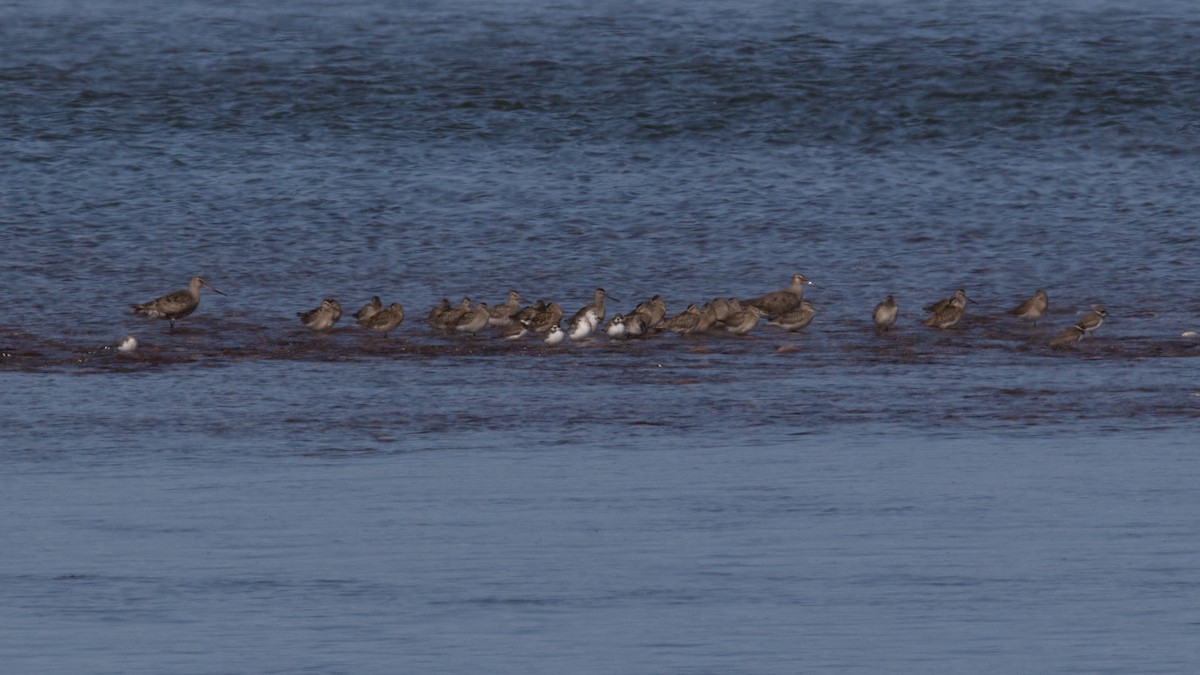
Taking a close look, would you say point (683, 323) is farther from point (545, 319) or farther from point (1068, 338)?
point (1068, 338)

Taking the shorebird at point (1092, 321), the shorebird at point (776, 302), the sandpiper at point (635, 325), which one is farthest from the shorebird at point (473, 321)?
the shorebird at point (1092, 321)

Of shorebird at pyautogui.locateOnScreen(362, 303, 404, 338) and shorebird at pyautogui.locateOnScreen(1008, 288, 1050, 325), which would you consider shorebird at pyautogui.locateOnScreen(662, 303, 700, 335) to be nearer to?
shorebird at pyautogui.locateOnScreen(362, 303, 404, 338)

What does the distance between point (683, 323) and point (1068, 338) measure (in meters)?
3.36

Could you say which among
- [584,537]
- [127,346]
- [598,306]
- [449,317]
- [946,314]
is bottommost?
[598,306]

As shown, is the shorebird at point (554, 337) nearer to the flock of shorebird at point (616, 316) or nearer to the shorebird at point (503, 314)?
the flock of shorebird at point (616, 316)

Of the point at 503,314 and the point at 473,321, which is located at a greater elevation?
the point at 473,321

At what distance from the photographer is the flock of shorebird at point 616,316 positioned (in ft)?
64.7

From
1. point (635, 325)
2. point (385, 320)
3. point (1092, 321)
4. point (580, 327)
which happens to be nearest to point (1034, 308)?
point (1092, 321)

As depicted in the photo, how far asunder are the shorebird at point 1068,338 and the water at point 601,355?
15cm

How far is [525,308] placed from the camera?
21.2 m

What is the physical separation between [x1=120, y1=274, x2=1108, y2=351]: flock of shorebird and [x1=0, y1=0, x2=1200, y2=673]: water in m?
0.23

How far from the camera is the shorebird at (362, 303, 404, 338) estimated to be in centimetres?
2028

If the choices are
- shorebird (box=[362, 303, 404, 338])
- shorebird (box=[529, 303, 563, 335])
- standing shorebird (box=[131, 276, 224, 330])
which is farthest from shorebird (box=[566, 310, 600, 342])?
standing shorebird (box=[131, 276, 224, 330])

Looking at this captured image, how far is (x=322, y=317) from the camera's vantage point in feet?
67.0
